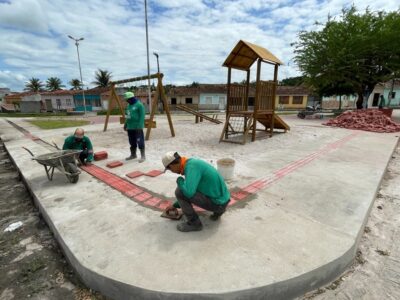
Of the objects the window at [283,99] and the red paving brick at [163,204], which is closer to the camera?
the red paving brick at [163,204]

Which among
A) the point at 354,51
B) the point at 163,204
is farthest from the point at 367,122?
the point at 163,204

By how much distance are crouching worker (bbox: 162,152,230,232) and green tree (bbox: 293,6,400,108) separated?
17.2 metres

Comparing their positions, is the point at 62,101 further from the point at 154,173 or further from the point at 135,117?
the point at 154,173

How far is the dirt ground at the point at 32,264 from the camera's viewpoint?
6.49 feet

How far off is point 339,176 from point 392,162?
278 cm

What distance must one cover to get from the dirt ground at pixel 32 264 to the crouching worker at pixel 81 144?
1.34 m

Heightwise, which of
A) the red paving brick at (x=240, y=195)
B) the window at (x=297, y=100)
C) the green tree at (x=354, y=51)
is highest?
the green tree at (x=354, y=51)

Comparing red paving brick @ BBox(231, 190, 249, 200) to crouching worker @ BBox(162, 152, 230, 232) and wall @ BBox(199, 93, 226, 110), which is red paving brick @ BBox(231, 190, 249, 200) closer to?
crouching worker @ BBox(162, 152, 230, 232)

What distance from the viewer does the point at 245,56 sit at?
7695mm

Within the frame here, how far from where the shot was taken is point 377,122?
11484mm

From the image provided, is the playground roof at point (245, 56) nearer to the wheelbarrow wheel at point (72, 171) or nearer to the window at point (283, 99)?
the wheelbarrow wheel at point (72, 171)

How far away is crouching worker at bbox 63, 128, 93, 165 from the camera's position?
174 inches

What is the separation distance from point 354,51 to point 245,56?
1217 cm

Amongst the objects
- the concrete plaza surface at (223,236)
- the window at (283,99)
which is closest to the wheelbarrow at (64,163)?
the concrete plaza surface at (223,236)
